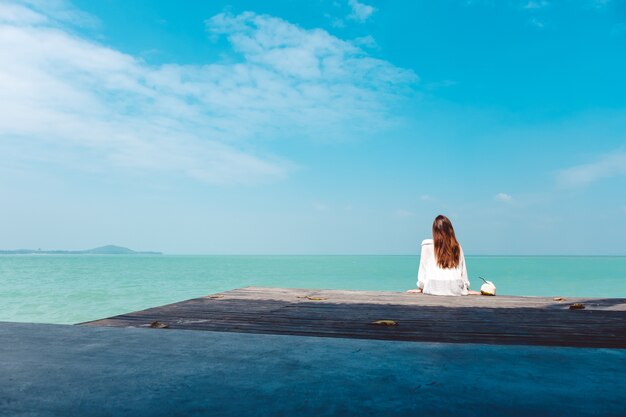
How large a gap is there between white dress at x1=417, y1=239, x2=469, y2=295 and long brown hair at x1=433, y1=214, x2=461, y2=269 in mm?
89

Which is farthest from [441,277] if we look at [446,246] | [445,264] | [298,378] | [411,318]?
[298,378]

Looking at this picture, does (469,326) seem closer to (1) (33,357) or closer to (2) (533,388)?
(2) (533,388)

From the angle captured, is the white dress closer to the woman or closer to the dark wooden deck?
the woman

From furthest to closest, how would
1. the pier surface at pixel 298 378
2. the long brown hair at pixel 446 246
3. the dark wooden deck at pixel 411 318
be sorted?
the long brown hair at pixel 446 246 < the dark wooden deck at pixel 411 318 < the pier surface at pixel 298 378

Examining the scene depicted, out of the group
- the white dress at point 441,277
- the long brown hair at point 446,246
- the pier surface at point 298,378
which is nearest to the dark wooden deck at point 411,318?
the white dress at point 441,277

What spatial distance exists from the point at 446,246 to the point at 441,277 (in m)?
0.49

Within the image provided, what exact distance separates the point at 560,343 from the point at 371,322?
4.99 feet

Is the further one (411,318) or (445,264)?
(445,264)

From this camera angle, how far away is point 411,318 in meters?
4.19

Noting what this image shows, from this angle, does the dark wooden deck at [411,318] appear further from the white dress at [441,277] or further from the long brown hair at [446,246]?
the long brown hair at [446,246]

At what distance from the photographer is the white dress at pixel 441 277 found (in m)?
6.46

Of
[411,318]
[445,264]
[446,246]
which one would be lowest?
[411,318]

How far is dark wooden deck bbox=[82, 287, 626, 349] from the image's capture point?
3350 mm

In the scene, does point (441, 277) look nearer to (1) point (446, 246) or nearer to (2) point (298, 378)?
(1) point (446, 246)
